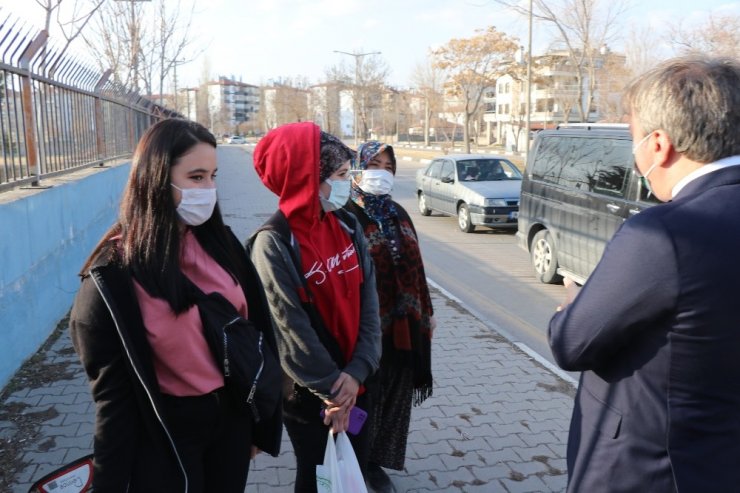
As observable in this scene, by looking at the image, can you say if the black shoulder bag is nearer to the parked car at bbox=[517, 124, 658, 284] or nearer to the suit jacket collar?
the suit jacket collar

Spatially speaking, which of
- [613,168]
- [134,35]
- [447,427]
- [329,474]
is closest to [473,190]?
[613,168]

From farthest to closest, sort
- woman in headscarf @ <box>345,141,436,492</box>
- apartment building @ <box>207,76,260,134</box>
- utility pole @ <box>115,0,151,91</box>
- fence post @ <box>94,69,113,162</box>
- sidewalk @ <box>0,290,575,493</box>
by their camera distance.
→ apartment building @ <box>207,76,260,134</box> < utility pole @ <box>115,0,151,91</box> < fence post @ <box>94,69,113,162</box> < sidewalk @ <box>0,290,575,493</box> < woman in headscarf @ <box>345,141,436,492</box>

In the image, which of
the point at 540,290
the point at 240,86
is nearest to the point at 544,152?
the point at 540,290

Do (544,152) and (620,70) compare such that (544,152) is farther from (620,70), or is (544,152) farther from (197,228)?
(620,70)

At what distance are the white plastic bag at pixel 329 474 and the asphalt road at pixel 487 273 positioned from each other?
12.4 ft

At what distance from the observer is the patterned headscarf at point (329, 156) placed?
8.36 feet

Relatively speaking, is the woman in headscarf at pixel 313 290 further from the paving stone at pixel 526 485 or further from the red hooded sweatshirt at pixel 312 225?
the paving stone at pixel 526 485

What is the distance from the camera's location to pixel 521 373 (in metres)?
5.09

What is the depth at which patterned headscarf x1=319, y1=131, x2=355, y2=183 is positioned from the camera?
8.36 ft

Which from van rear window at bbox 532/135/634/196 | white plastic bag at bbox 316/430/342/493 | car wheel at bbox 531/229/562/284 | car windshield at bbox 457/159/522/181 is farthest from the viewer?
car windshield at bbox 457/159/522/181

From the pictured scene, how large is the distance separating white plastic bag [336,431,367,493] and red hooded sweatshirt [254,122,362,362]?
369 mm

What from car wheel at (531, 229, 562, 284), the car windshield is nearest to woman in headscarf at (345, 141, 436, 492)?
car wheel at (531, 229, 562, 284)

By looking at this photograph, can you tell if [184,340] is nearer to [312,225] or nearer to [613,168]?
[312,225]

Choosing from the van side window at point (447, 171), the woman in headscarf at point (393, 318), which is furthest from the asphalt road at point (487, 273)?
the woman in headscarf at point (393, 318)
